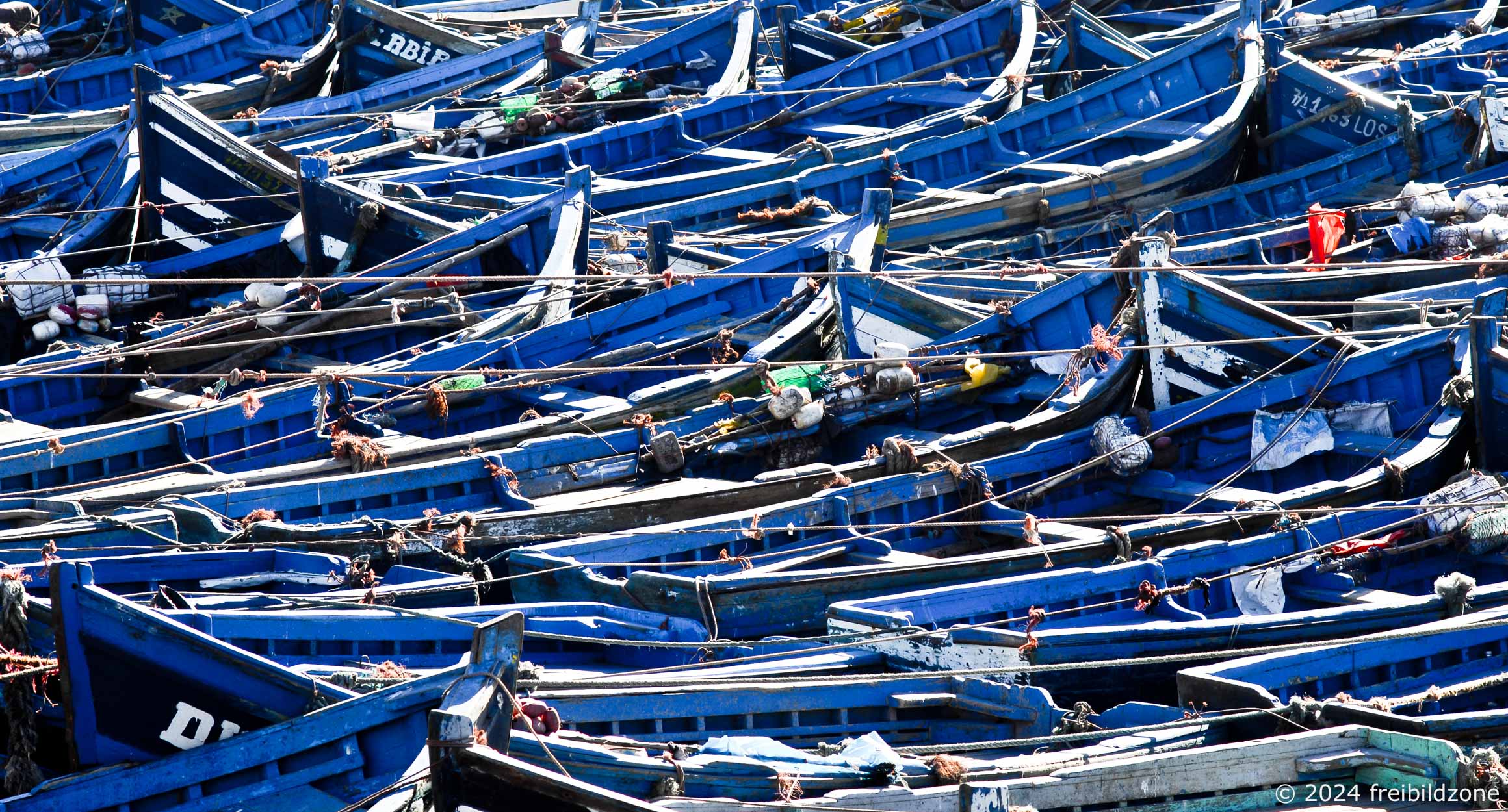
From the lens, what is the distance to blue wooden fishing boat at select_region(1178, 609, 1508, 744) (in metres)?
9.45

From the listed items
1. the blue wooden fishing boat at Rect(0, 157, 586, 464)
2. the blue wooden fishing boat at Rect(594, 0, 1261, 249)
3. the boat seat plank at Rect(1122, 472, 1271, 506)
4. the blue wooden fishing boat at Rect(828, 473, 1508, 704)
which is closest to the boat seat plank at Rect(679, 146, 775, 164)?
the blue wooden fishing boat at Rect(594, 0, 1261, 249)

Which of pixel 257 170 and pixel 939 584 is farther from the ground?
pixel 257 170

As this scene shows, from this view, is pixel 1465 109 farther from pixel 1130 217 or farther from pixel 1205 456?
pixel 1205 456

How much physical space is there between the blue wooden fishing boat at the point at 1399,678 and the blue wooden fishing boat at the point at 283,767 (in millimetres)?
3980

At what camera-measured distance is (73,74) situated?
77.0ft

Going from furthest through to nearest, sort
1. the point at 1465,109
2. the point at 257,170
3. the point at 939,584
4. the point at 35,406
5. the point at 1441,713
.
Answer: the point at 1465,109
the point at 257,170
the point at 35,406
the point at 939,584
the point at 1441,713

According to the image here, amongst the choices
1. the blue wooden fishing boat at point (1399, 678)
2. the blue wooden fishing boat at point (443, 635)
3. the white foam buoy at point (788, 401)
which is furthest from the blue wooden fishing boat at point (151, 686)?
the white foam buoy at point (788, 401)

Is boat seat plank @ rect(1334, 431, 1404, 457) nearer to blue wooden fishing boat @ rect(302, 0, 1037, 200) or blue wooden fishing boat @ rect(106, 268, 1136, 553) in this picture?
blue wooden fishing boat @ rect(106, 268, 1136, 553)

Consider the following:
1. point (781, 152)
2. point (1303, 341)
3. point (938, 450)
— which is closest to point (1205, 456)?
point (1303, 341)

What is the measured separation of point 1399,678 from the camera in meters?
10.6

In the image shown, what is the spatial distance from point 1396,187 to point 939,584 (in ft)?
32.8

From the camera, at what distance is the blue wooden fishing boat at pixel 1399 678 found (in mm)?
9453

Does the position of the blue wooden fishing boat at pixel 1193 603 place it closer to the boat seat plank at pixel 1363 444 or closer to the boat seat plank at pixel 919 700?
the boat seat plank at pixel 919 700

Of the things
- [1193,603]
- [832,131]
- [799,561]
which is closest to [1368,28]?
[832,131]
